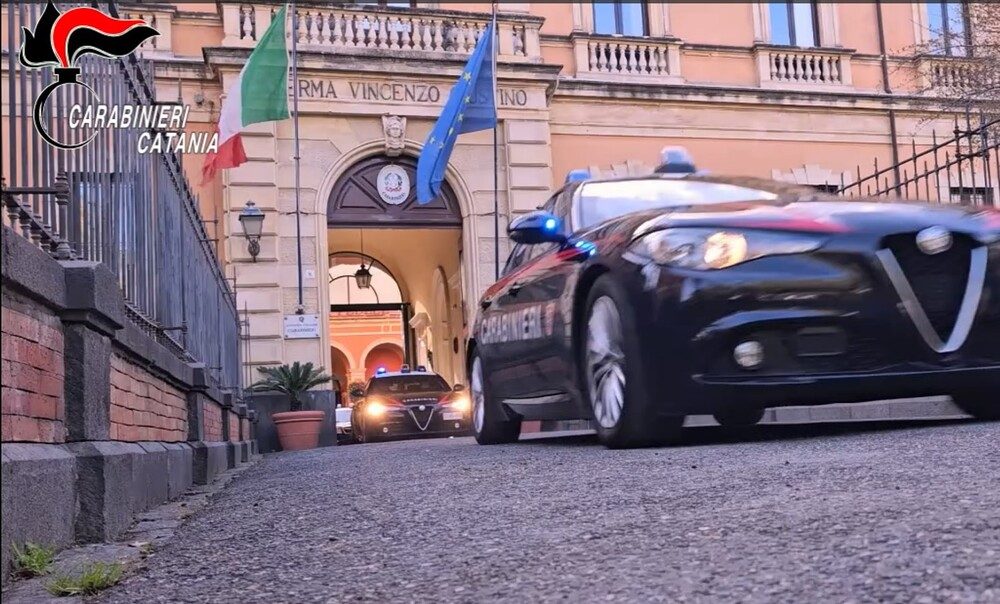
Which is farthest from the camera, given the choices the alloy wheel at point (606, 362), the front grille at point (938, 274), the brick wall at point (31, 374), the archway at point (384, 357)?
the archway at point (384, 357)

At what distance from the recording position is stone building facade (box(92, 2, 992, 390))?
16.5 metres

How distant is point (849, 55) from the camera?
20266 millimetres

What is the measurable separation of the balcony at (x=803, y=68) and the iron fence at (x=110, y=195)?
14419 mm

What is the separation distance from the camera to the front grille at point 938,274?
477 cm

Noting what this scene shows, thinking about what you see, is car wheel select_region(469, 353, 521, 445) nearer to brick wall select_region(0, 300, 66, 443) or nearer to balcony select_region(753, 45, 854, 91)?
brick wall select_region(0, 300, 66, 443)

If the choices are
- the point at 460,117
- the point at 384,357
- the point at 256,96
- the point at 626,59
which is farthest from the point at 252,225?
the point at 384,357

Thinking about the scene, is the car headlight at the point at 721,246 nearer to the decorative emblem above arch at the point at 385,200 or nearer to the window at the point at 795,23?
the decorative emblem above arch at the point at 385,200

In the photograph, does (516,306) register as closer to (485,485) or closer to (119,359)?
(485,485)

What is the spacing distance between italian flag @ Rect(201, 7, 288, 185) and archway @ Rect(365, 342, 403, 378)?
29.0 m

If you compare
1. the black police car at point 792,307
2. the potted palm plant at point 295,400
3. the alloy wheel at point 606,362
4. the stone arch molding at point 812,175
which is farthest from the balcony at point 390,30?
the black police car at point 792,307

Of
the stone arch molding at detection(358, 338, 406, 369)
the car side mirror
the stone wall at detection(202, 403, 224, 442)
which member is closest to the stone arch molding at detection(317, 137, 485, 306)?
the stone wall at detection(202, 403, 224, 442)

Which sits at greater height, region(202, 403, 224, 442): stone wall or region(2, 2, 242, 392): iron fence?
region(2, 2, 242, 392): iron fence

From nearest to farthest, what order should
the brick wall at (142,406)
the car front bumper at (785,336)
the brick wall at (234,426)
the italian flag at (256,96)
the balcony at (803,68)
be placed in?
the brick wall at (142,406) < the car front bumper at (785,336) < the brick wall at (234,426) < the italian flag at (256,96) < the balcony at (803,68)

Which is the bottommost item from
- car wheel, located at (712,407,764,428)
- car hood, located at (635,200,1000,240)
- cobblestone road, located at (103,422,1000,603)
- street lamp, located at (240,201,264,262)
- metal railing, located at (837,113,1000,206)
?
cobblestone road, located at (103,422,1000,603)
